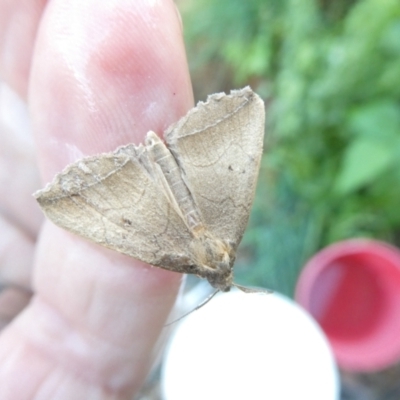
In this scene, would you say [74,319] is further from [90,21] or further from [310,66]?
[310,66]

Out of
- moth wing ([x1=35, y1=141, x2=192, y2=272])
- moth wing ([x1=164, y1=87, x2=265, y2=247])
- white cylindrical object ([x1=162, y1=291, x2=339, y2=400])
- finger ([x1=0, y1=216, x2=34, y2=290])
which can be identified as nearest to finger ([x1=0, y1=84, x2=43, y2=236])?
finger ([x1=0, y1=216, x2=34, y2=290])

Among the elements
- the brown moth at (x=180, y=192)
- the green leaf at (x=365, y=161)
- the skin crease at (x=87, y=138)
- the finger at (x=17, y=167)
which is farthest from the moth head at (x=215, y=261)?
the green leaf at (x=365, y=161)

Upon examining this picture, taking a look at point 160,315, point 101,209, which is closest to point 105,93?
point 101,209

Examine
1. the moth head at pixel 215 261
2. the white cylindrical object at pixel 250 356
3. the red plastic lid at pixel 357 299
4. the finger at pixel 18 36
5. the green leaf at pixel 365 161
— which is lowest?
the red plastic lid at pixel 357 299

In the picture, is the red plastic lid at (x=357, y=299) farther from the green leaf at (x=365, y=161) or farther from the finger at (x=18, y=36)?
the finger at (x=18, y=36)

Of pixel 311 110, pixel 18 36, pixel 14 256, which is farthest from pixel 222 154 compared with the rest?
pixel 311 110

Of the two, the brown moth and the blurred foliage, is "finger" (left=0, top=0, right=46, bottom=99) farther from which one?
the blurred foliage

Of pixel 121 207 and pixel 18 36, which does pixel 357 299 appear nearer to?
pixel 121 207
